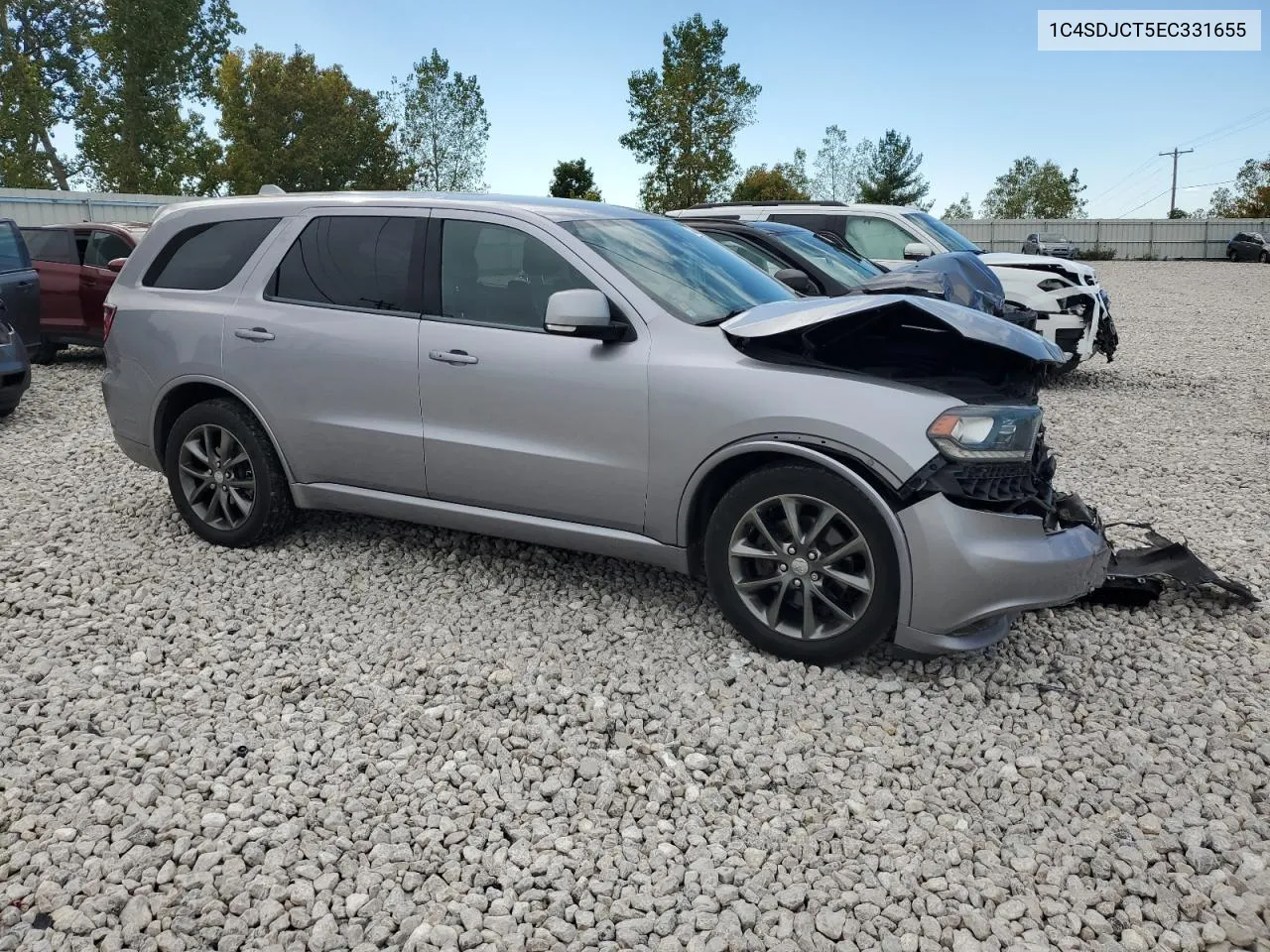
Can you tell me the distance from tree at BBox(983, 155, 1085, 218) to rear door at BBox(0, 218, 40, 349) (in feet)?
258

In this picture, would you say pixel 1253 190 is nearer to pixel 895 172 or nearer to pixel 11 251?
pixel 895 172

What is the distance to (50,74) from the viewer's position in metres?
55.2

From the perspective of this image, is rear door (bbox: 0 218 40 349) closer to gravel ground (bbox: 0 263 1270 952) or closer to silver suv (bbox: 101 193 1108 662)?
silver suv (bbox: 101 193 1108 662)

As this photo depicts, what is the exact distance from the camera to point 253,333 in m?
5.44

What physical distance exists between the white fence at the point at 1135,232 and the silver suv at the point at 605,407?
141 ft

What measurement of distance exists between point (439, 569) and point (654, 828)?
2.50 m

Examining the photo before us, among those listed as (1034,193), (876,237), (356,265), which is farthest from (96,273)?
(1034,193)

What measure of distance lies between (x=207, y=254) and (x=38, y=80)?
53.8 metres

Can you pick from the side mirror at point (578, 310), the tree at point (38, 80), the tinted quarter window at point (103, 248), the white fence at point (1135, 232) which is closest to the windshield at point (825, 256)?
the side mirror at point (578, 310)

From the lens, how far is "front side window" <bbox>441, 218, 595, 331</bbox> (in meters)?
4.78

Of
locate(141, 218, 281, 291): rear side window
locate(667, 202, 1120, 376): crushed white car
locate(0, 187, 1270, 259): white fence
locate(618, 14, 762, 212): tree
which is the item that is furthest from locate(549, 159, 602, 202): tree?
locate(141, 218, 281, 291): rear side window

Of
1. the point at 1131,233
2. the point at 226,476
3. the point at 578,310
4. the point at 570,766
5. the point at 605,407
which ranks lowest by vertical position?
the point at 570,766

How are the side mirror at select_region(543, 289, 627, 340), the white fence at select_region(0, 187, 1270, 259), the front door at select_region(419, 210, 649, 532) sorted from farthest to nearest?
1. the white fence at select_region(0, 187, 1270, 259)
2. the front door at select_region(419, 210, 649, 532)
3. the side mirror at select_region(543, 289, 627, 340)

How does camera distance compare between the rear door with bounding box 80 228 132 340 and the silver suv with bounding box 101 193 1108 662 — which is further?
the rear door with bounding box 80 228 132 340
